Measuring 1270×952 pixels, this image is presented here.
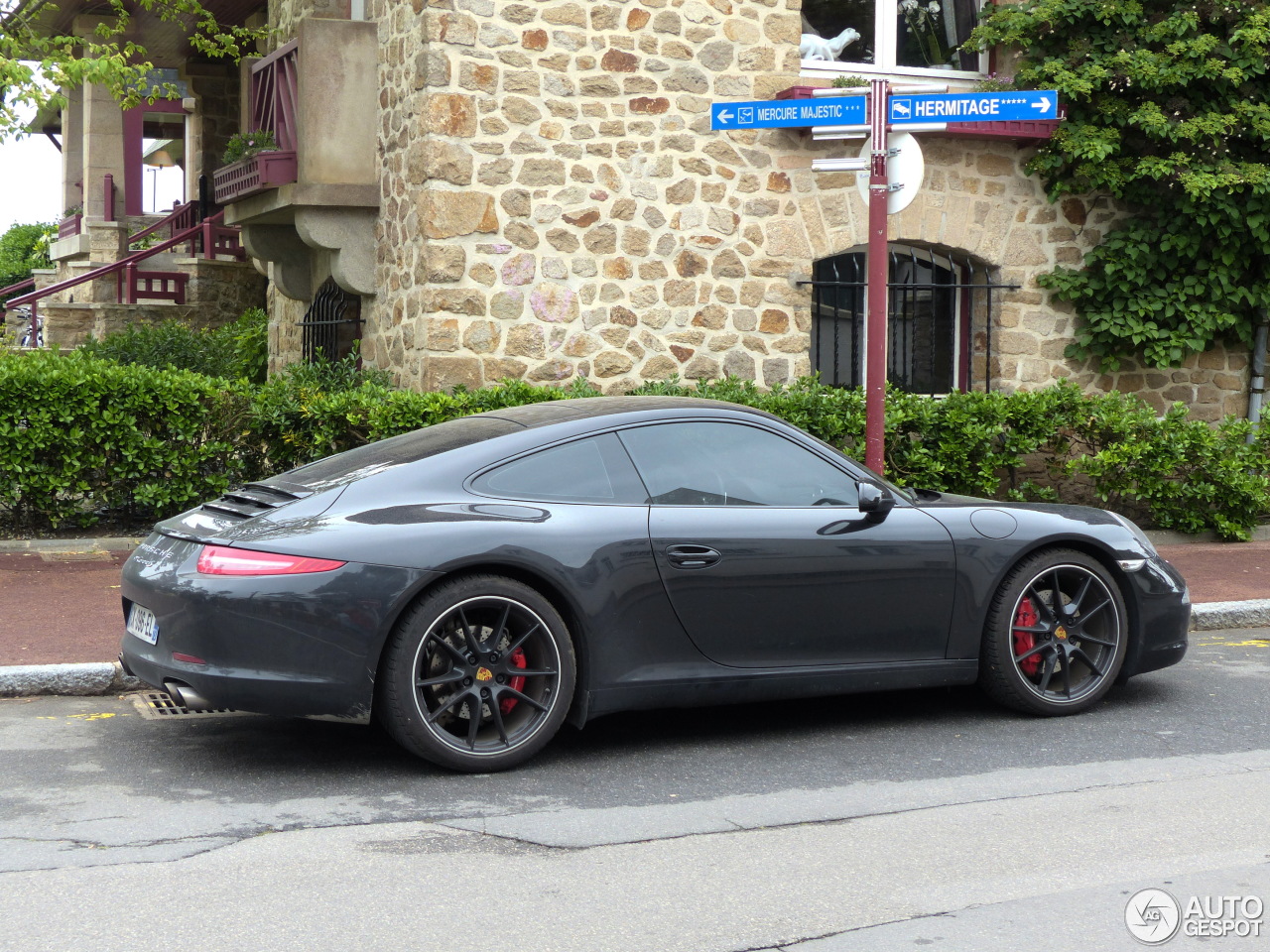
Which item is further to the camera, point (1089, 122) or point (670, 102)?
point (1089, 122)

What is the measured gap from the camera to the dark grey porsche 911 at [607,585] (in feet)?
16.0

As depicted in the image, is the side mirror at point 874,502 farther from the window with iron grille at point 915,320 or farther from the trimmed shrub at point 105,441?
the window with iron grille at point 915,320

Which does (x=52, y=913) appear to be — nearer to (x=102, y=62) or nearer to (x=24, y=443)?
(x=24, y=443)

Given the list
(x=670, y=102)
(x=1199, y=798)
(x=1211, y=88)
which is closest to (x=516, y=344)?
(x=670, y=102)

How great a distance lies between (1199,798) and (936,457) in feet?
19.8

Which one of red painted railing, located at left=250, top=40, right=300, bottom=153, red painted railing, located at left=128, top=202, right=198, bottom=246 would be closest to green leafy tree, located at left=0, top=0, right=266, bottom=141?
red painted railing, located at left=250, top=40, right=300, bottom=153

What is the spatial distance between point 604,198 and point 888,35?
3181mm

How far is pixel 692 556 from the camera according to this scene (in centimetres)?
539

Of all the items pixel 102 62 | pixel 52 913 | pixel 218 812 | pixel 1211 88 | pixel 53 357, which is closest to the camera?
pixel 52 913

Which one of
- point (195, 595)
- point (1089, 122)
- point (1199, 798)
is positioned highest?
point (1089, 122)

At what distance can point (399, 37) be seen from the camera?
1126 centimetres

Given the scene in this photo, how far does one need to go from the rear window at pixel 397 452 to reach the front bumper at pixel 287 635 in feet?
1.83

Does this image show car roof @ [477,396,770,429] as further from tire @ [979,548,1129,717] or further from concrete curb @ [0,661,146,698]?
concrete curb @ [0,661,146,698]

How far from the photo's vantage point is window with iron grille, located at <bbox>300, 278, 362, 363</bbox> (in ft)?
42.3
